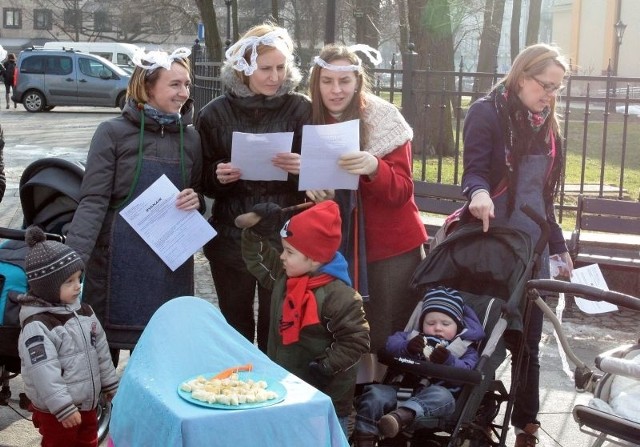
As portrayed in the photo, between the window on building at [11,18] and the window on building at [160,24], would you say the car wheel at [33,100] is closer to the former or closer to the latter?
the window on building at [160,24]

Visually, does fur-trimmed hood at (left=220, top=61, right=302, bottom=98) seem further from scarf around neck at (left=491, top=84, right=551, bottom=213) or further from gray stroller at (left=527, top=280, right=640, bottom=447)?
gray stroller at (left=527, top=280, right=640, bottom=447)

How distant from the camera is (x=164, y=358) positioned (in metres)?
3.39

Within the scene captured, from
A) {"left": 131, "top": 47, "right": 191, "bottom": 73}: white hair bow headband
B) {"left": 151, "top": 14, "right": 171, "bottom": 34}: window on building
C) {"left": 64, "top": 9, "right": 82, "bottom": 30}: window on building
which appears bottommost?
{"left": 131, "top": 47, "right": 191, "bottom": 73}: white hair bow headband

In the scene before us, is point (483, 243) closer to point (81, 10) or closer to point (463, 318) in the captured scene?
point (463, 318)

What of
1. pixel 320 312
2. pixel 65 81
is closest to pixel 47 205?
pixel 320 312

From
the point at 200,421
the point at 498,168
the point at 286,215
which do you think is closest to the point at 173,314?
the point at 200,421

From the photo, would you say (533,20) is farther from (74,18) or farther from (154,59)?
(74,18)

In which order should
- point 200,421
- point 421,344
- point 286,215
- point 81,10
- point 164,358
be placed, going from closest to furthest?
1. point 200,421
2. point 164,358
3. point 421,344
4. point 286,215
5. point 81,10

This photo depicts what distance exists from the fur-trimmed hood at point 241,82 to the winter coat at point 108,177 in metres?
0.27

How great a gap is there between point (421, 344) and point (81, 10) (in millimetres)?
67874

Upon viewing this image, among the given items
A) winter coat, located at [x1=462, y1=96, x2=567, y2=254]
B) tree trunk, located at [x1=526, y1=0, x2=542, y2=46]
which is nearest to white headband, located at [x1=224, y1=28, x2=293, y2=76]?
winter coat, located at [x1=462, y1=96, x2=567, y2=254]

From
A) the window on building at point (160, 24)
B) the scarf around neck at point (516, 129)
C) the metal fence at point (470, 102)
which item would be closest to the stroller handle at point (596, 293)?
the scarf around neck at point (516, 129)

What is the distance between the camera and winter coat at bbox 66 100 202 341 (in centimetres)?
442

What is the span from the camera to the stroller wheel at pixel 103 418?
4727 mm
